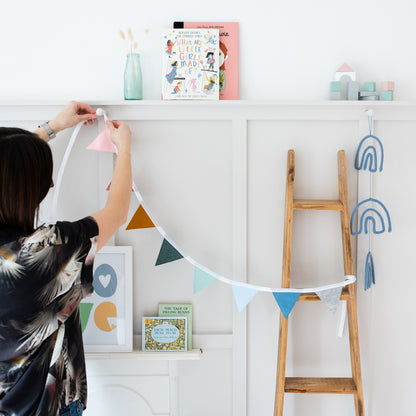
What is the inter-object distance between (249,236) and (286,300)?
10.5 inches

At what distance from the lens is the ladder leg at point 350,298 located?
1.57 meters

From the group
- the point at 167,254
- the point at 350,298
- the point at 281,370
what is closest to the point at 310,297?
the point at 350,298

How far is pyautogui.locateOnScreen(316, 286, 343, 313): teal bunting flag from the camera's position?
154cm

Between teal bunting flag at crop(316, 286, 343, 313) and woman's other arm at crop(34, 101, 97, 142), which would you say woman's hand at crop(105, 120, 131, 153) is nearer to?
woman's other arm at crop(34, 101, 97, 142)

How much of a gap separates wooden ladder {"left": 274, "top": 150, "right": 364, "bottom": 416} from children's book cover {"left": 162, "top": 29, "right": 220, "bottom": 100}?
0.37m

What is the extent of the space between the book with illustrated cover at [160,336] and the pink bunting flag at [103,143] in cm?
59

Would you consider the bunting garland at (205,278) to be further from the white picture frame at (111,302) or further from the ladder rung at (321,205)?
the ladder rung at (321,205)

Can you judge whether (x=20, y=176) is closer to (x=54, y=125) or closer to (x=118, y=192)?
(x=118, y=192)

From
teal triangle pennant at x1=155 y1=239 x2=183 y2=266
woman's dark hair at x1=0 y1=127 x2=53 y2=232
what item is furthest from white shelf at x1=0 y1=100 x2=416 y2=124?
woman's dark hair at x1=0 y1=127 x2=53 y2=232

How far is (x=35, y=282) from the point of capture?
1.02m

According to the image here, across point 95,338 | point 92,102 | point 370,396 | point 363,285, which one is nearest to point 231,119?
point 92,102

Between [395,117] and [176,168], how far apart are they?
78 centimetres

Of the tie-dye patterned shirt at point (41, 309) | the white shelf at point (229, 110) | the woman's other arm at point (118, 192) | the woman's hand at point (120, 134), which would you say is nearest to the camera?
the tie-dye patterned shirt at point (41, 309)

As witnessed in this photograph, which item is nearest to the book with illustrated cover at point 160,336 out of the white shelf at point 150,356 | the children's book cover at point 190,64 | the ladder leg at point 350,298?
the white shelf at point 150,356
